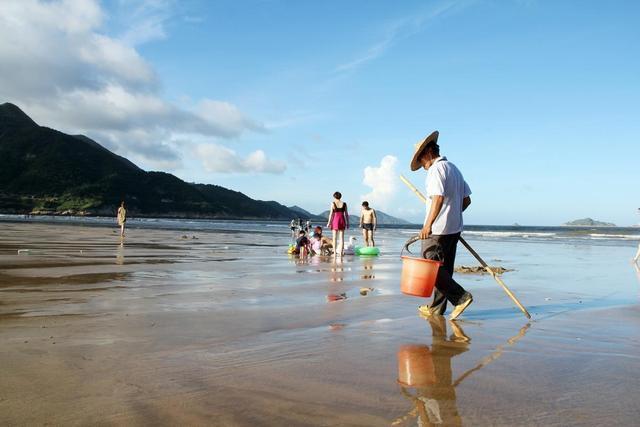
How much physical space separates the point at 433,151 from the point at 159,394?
4221 millimetres

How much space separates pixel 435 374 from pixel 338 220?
1125 centimetres

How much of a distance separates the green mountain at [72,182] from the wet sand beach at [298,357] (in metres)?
88.1

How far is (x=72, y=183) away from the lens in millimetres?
104938

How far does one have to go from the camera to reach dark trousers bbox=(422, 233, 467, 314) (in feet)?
17.7

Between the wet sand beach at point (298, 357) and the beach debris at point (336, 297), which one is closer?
the wet sand beach at point (298, 357)

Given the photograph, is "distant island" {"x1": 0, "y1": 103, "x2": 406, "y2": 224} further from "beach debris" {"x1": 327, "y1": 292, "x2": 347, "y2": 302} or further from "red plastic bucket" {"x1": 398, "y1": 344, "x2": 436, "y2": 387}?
"red plastic bucket" {"x1": 398, "y1": 344, "x2": 436, "y2": 387}

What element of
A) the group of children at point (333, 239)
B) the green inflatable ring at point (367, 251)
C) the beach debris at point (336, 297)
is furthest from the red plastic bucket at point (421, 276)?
the green inflatable ring at point (367, 251)

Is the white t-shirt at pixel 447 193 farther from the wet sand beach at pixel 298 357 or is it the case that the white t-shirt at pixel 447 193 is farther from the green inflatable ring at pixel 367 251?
the green inflatable ring at pixel 367 251

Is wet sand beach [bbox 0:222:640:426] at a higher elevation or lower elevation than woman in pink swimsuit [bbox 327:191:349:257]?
lower

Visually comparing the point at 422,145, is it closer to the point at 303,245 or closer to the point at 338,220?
the point at 338,220

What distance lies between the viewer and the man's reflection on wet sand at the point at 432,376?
8.41 ft

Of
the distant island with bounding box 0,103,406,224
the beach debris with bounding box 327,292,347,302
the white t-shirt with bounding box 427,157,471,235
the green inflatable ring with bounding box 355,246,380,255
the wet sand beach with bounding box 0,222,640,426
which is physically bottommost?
the beach debris with bounding box 327,292,347,302

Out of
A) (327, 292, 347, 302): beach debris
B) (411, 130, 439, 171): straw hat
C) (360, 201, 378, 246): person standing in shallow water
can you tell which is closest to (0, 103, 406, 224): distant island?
(360, 201, 378, 246): person standing in shallow water

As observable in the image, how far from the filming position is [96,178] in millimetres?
113562
